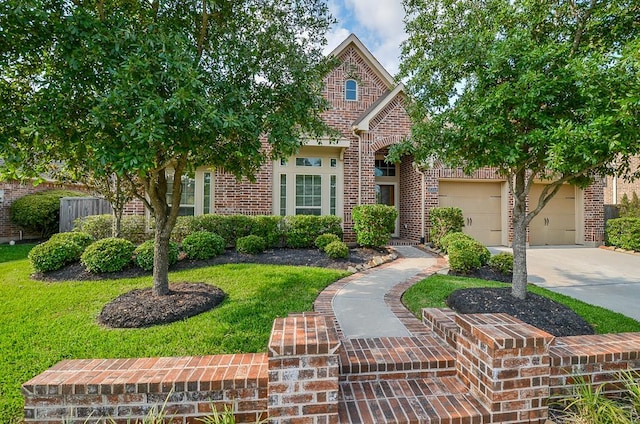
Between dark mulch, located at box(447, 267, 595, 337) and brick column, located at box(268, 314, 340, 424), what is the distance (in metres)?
3.33

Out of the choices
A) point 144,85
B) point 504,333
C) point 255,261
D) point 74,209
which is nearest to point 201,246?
point 255,261

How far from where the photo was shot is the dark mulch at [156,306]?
4406 millimetres

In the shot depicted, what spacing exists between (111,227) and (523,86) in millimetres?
10646

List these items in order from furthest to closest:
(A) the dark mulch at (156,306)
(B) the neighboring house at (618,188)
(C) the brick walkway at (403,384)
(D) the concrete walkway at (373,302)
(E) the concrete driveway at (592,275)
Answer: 1. (B) the neighboring house at (618,188)
2. (E) the concrete driveway at (592,275)
3. (A) the dark mulch at (156,306)
4. (D) the concrete walkway at (373,302)
5. (C) the brick walkway at (403,384)

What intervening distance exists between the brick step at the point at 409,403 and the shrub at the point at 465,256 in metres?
5.00

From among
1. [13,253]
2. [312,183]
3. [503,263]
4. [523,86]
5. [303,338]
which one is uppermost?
[523,86]

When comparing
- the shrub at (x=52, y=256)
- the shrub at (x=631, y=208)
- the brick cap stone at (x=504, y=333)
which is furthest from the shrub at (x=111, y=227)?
the shrub at (x=631, y=208)

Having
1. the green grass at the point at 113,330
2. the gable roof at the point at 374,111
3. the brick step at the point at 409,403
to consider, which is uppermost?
the gable roof at the point at 374,111

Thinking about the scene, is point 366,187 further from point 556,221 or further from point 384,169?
point 556,221

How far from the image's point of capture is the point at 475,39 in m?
4.28

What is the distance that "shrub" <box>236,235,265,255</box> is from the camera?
8609 mm

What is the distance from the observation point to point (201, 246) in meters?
7.61

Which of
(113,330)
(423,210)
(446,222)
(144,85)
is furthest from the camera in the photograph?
(423,210)

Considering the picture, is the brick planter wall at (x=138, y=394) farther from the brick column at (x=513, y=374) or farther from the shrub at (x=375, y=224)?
the shrub at (x=375, y=224)
